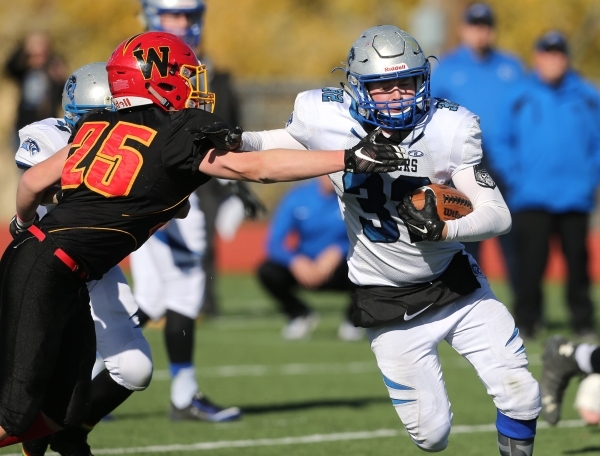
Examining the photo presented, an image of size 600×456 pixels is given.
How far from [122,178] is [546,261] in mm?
5440

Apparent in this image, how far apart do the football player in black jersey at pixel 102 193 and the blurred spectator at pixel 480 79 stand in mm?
5013

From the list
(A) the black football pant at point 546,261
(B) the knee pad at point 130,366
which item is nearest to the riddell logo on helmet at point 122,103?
(B) the knee pad at point 130,366

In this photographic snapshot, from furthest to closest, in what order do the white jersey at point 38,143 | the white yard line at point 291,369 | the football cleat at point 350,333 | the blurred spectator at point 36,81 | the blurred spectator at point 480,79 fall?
the blurred spectator at point 36,81, the football cleat at point 350,333, the blurred spectator at point 480,79, the white yard line at point 291,369, the white jersey at point 38,143

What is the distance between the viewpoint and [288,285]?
9461mm

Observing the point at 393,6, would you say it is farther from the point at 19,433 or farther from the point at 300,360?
the point at 19,433

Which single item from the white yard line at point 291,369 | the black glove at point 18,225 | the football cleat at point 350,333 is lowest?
the football cleat at point 350,333

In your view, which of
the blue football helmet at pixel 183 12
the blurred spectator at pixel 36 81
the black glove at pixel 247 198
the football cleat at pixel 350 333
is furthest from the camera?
the blurred spectator at pixel 36 81

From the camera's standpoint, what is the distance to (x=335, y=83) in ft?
55.5

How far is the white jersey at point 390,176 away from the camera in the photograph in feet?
14.3

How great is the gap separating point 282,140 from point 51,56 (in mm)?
7993

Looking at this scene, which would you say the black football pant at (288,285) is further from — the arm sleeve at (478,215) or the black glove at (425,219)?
the black glove at (425,219)

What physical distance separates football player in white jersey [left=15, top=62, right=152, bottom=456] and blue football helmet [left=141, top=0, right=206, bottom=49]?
139 centimetres

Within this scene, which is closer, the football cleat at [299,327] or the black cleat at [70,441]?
the black cleat at [70,441]

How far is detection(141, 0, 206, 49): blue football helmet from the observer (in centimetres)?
621
